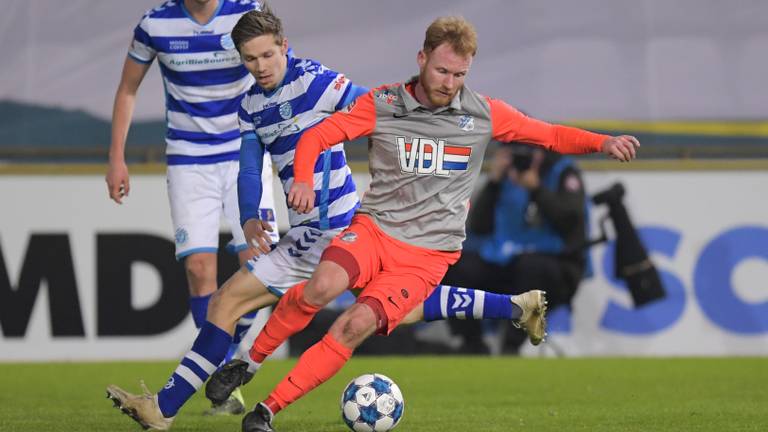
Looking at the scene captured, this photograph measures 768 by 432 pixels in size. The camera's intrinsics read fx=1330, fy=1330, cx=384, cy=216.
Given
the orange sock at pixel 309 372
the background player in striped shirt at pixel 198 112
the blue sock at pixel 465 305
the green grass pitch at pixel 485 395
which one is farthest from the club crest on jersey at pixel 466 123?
the background player in striped shirt at pixel 198 112

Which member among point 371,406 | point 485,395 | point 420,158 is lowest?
point 485,395

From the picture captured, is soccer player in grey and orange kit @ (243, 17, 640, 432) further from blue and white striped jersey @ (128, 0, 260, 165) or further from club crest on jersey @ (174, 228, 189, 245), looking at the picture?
blue and white striped jersey @ (128, 0, 260, 165)

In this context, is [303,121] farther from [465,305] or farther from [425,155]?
[465,305]

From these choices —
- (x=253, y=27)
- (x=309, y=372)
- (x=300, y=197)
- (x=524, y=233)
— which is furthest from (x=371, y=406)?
(x=524, y=233)

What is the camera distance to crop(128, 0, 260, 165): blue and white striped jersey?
6512mm

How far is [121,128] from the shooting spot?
640 cm

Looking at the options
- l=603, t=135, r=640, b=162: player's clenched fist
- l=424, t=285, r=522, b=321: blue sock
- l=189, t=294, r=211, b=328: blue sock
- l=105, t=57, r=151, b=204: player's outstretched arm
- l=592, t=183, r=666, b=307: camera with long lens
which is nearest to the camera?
l=603, t=135, r=640, b=162: player's clenched fist

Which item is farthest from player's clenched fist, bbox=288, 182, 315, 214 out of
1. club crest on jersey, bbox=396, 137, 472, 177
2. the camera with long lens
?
the camera with long lens

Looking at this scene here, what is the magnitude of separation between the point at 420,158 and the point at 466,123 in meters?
0.24

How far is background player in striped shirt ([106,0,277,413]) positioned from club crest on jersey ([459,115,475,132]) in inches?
62.7

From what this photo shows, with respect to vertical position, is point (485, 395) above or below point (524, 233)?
below

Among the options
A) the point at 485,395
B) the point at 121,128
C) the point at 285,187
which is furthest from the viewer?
the point at 485,395

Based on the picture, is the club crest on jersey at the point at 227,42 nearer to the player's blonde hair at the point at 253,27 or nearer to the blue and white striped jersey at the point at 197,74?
the blue and white striped jersey at the point at 197,74

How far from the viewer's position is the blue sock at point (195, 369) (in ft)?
17.3
